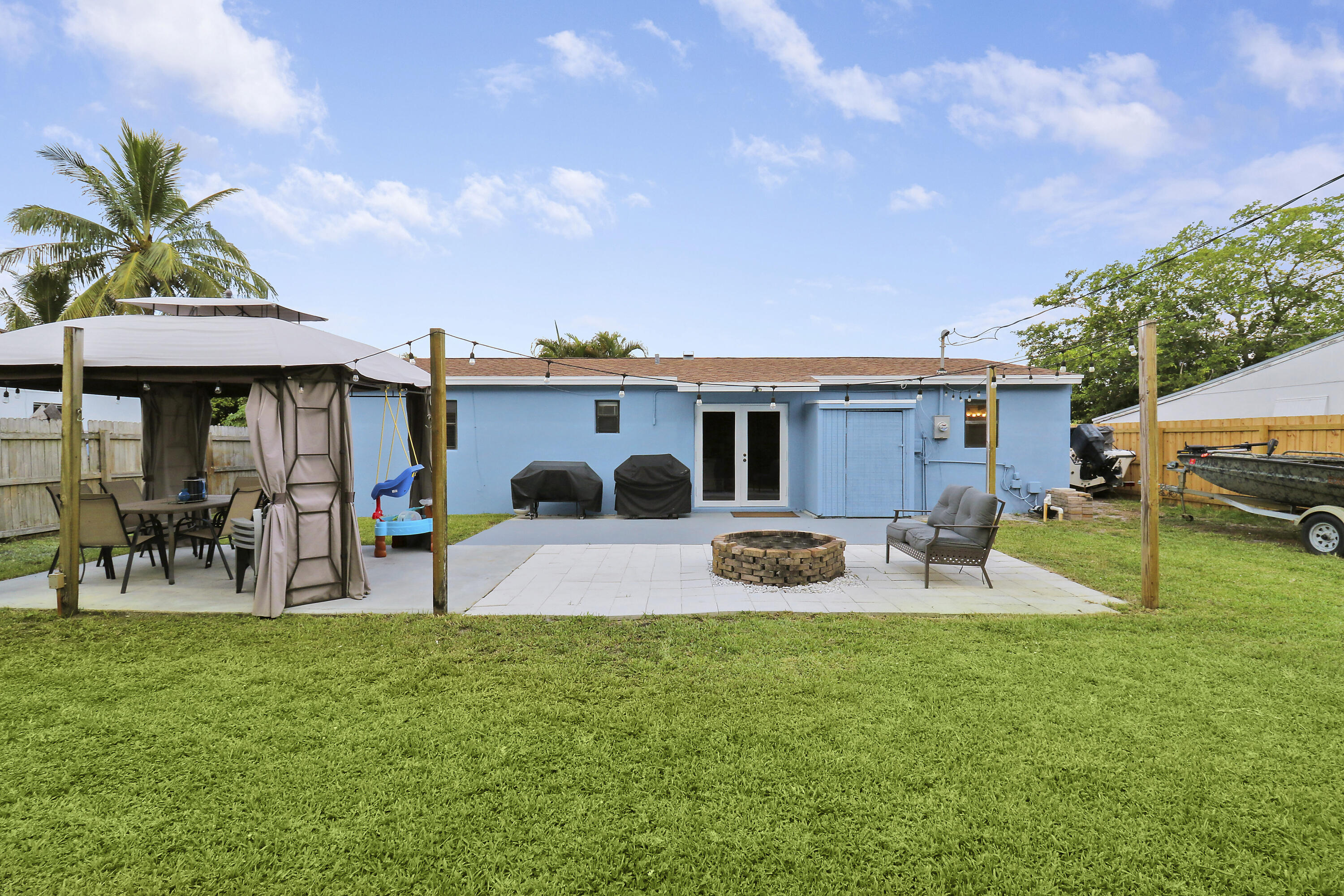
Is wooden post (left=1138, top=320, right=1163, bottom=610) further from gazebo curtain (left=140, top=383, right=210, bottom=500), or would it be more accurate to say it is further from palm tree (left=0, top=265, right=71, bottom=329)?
palm tree (left=0, top=265, right=71, bottom=329)

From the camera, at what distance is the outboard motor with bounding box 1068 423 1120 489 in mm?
12789

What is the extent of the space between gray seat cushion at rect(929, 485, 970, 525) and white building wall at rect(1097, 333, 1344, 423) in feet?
30.7

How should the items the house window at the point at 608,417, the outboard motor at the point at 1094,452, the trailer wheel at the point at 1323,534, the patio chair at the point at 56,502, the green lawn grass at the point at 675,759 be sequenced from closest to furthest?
the green lawn grass at the point at 675,759, the patio chair at the point at 56,502, the trailer wheel at the point at 1323,534, the house window at the point at 608,417, the outboard motor at the point at 1094,452

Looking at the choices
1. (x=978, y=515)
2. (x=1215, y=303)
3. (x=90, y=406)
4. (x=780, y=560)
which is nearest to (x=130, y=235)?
(x=90, y=406)

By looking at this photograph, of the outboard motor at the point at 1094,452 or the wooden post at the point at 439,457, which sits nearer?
the wooden post at the point at 439,457

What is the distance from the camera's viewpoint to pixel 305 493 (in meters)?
5.10

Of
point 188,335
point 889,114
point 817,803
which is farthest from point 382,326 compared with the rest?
point 817,803

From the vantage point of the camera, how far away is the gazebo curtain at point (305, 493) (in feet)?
15.9

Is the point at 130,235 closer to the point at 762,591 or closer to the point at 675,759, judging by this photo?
the point at 762,591

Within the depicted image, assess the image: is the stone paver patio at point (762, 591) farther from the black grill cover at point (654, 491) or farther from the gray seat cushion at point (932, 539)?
the black grill cover at point (654, 491)

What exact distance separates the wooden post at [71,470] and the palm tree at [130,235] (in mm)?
12579

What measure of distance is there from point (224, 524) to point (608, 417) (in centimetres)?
661

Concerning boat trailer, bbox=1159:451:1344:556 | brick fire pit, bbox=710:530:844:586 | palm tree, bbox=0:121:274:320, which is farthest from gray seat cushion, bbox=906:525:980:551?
palm tree, bbox=0:121:274:320

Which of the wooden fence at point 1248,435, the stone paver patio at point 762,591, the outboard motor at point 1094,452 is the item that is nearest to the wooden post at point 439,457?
the stone paver patio at point 762,591
